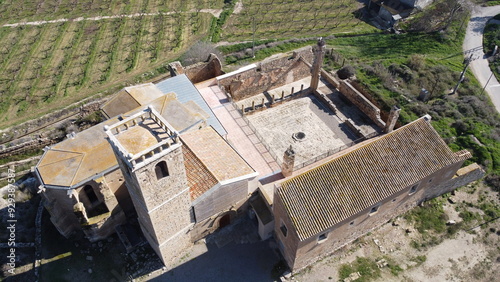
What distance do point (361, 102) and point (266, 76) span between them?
10.3 metres

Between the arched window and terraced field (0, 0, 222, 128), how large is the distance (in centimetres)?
2624

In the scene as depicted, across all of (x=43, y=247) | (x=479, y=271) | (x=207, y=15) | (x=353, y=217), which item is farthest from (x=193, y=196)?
(x=207, y=15)

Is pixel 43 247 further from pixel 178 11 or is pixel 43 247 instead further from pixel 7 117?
pixel 178 11

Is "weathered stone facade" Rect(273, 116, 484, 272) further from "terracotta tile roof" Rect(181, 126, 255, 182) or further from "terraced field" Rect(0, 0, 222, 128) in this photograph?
"terraced field" Rect(0, 0, 222, 128)

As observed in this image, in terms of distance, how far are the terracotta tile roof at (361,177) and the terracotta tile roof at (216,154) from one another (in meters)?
4.12

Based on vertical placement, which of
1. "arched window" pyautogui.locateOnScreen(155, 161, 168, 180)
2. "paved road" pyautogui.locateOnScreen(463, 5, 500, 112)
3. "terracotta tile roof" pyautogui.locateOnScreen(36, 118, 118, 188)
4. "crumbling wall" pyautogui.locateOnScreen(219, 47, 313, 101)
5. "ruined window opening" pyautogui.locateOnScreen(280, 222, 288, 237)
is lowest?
"paved road" pyautogui.locateOnScreen(463, 5, 500, 112)

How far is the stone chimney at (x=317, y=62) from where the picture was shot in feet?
114

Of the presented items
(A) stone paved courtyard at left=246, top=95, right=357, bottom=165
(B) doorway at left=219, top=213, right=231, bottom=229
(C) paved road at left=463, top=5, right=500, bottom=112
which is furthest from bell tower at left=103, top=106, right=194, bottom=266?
(C) paved road at left=463, top=5, right=500, bottom=112

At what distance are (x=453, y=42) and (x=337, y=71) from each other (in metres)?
20.5

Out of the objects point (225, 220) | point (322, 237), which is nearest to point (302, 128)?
point (225, 220)

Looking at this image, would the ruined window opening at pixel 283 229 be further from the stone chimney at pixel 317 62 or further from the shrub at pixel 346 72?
the shrub at pixel 346 72

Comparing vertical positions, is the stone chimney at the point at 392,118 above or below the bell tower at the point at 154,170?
below

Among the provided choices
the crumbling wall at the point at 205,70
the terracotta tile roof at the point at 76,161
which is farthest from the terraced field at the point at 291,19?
the terracotta tile roof at the point at 76,161

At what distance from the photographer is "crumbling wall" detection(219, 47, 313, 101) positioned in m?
38.0
